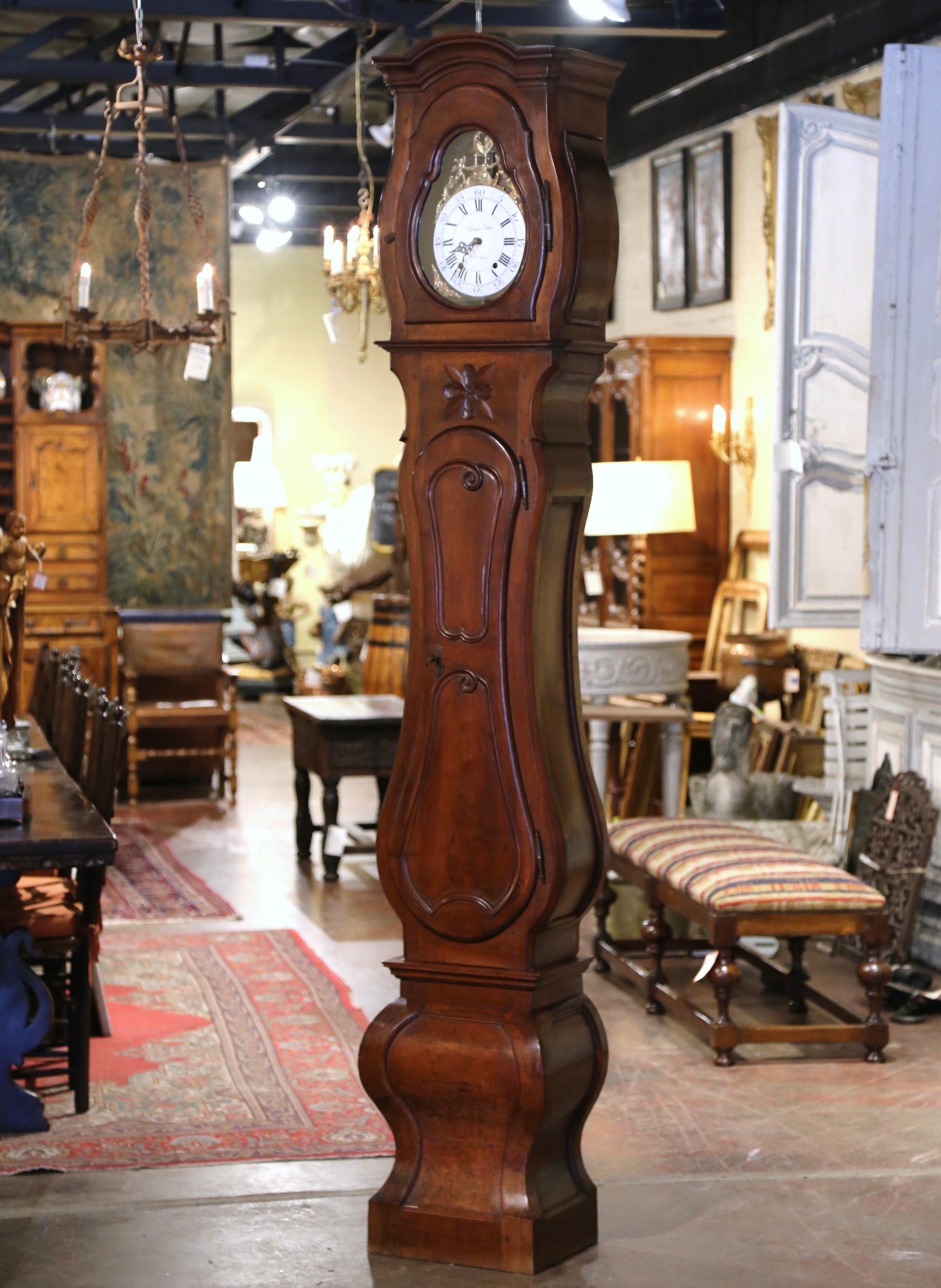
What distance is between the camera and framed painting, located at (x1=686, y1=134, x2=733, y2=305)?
10.1 metres

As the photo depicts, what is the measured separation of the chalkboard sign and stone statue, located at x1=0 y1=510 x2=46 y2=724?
31.8 ft

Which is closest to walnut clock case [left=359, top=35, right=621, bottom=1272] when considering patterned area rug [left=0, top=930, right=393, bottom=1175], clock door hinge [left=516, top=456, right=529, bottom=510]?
clock door hinge [left=516, top=456, right=529, bottom=510]

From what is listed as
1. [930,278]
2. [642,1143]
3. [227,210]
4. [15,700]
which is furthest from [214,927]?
[227,210]

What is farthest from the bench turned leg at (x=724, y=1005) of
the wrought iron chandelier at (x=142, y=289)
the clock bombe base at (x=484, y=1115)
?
the wrought iron chandelier at (x=142, y=289)

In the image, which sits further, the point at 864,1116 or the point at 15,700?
the point at 15,700

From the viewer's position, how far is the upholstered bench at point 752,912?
5320mm

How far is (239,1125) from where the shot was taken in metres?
4.83

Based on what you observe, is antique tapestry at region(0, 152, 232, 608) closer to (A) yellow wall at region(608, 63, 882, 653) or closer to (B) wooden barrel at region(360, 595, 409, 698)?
(B) wooden barrel at region(360, 595, 409, 698)

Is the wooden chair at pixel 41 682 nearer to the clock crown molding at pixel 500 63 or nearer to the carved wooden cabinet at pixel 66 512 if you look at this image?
the carved wooden cabinet at pixel 66 512

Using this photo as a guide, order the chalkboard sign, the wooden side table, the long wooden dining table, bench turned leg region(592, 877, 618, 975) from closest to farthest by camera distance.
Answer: the long wooden dining table < bench turned leg region(592, 877, 618, 975) < the wooden side table < the chalkboard sign

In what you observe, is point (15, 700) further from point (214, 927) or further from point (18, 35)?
point (18, 35)

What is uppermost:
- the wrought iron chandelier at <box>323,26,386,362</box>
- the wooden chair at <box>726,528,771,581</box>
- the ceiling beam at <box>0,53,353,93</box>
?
the ceiling beam at <box>0,53,353,93</box>

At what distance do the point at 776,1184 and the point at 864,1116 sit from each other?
2.10 ft

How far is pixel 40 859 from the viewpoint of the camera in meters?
4.50
